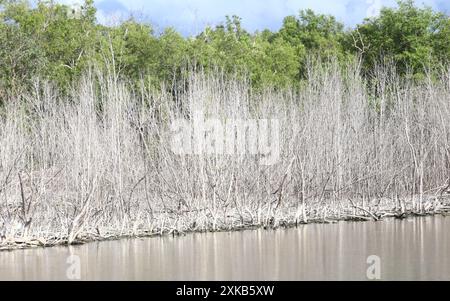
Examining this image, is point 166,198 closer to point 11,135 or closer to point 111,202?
point 111,202

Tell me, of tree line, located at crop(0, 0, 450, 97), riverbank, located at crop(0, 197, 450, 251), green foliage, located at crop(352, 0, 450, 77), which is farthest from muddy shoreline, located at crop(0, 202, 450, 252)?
green foliage, located at crop(352, 0, 450, 77)

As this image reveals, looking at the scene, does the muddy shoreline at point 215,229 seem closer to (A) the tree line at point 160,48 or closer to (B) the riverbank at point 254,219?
(B) the riverbank at point 254,219

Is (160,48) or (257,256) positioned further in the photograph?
(160,48)

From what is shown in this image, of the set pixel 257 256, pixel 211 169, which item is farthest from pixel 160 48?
pixel 257 256

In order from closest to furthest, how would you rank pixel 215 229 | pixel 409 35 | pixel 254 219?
pixel 215 229 → pixel 254 219 → pixel 409 35

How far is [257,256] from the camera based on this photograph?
34.5ft

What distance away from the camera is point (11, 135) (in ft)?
40.8

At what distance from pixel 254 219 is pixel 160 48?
40.3ft

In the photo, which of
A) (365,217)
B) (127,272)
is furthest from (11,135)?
(365,217)

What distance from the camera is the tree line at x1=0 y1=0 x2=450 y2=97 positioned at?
2120cm

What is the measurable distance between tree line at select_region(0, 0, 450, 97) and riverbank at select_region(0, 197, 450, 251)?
15.4 ft

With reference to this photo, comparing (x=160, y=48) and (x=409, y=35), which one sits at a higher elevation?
(x=409, y=35)

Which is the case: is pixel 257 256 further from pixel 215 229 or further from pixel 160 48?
pixel 160 48

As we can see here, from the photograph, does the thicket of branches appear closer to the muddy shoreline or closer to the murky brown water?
the muddy shoreline
